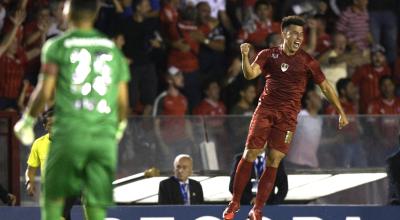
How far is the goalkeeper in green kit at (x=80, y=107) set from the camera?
9195 millimetres

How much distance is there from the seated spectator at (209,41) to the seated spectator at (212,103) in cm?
70

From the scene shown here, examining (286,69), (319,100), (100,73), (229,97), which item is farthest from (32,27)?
(100,73)

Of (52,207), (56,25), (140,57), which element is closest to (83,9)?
(52,207)

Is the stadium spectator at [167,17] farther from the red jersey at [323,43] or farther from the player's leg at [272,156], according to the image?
the player's leg at [272,156]

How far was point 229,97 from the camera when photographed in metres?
18.5

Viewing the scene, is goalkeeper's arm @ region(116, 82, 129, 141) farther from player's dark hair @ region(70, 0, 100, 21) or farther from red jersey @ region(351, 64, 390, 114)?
red jersey @ region(351, 64, 390, 114)

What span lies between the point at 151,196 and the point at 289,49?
3.74m

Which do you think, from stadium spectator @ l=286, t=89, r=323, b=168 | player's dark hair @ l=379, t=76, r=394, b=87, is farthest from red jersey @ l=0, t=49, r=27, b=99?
player's dark hair @ l=379, t=76, r=394, b=87

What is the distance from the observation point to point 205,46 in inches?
752

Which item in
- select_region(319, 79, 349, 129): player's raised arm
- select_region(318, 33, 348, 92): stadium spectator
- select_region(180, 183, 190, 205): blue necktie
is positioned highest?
select_region(318, 33, 348, 92): stadium spectator

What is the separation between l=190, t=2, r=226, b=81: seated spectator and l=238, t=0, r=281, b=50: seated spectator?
0.33 m

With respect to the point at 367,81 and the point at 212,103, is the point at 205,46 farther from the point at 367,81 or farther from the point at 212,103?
the point at 367,81

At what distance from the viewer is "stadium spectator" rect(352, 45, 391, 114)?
63.4 feet

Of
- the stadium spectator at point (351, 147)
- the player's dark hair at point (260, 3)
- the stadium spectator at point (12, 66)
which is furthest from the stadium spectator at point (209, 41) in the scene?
the stadium spectator at point (351, 147)
